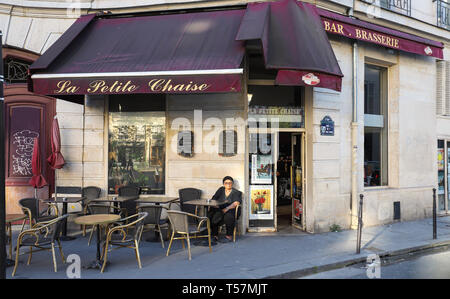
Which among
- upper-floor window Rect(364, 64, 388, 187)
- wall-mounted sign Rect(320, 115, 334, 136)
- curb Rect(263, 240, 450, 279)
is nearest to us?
curb Rect(263, 240, 450, 279)

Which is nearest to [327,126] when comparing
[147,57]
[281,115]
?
[281,115]

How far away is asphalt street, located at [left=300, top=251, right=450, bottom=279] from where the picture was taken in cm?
531

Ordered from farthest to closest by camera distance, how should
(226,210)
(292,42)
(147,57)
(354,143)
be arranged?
(354,143), (226,210), (147,57), (292,42)

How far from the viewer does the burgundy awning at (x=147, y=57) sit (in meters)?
6.25

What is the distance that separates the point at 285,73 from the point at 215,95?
2.16m

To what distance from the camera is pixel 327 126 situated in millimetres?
8219

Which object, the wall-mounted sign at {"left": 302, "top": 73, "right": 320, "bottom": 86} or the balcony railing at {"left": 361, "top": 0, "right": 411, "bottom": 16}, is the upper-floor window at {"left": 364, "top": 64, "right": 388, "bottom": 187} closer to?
the balcony railing at {"left": 361, "top": 0, "right": 411, "bottom": 16}

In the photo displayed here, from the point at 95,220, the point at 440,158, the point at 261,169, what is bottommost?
the point at 95,220

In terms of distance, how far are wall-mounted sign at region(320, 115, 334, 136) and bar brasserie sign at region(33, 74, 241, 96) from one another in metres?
2.99

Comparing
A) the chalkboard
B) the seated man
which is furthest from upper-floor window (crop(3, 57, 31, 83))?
the seated man

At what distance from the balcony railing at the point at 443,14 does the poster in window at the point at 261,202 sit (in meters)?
7.65

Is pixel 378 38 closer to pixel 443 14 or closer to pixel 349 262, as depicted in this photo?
pixel 443 14

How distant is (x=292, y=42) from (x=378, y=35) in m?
3.52

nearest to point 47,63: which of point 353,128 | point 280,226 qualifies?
point 280,226
